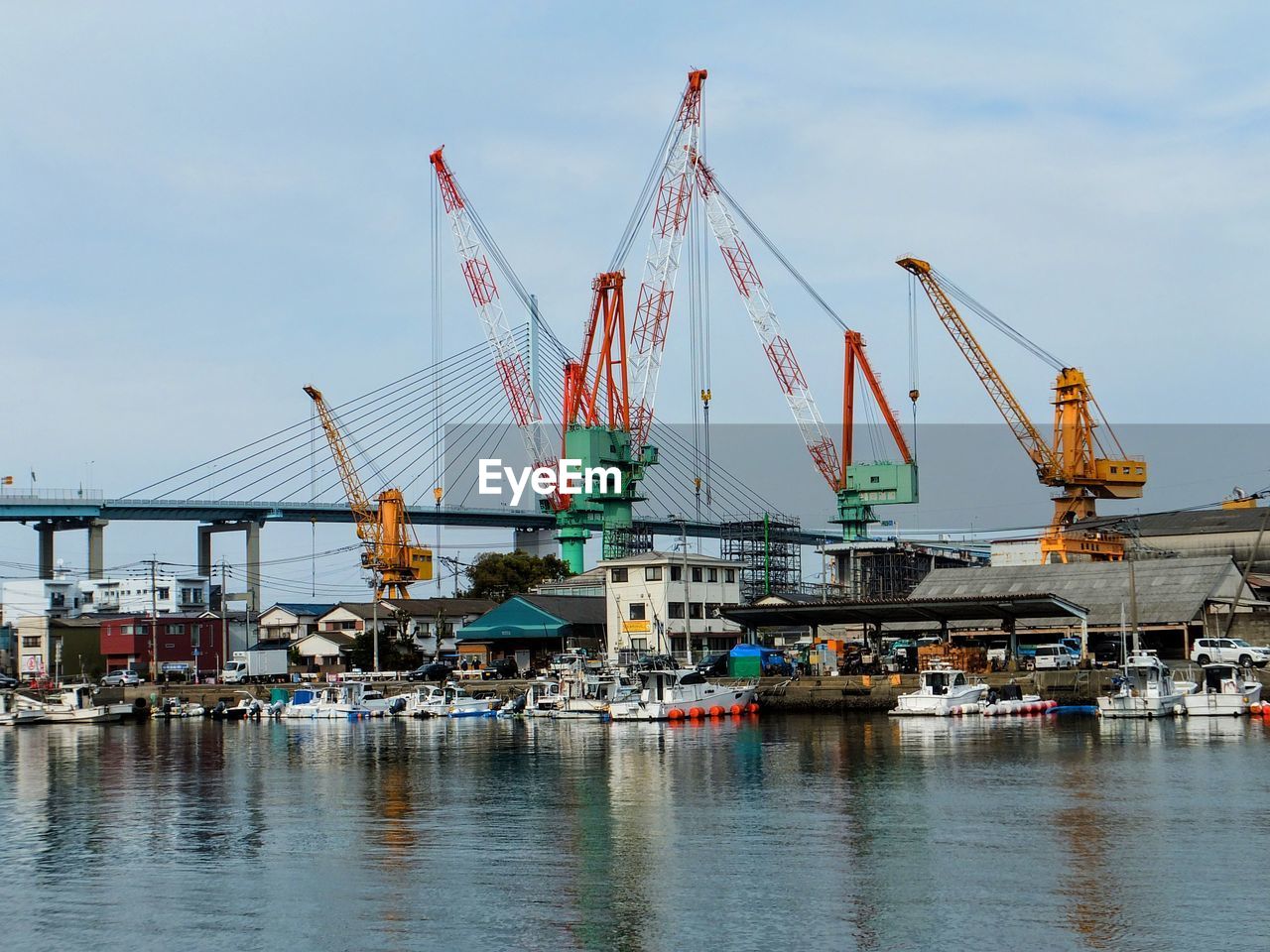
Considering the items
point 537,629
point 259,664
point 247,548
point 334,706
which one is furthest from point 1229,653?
point 247,548

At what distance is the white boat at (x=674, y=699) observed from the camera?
60312 mm

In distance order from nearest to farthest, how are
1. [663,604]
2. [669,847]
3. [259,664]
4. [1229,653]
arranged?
[669,847], [1229,653], [663,604], [259,664]

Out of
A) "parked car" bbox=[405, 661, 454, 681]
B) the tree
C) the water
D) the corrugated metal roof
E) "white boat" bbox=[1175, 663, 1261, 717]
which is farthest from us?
the tree

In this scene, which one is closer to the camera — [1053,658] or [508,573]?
[1053,658]

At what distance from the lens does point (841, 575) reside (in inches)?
4850

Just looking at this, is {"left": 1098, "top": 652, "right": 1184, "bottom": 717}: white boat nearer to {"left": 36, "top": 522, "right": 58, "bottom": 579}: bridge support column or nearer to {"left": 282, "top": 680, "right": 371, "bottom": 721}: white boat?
{"left": 282, "top": 680, "right": 371, "bottom": 721}: white boat

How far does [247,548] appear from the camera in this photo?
151m

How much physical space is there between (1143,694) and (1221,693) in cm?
334

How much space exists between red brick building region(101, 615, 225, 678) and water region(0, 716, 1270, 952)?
184ft

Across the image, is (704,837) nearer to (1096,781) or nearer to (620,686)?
(1096,781)

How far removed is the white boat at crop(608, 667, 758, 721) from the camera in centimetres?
6031

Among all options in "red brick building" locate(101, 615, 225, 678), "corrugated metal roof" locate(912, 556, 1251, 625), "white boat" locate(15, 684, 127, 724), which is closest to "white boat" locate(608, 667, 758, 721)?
"corrugated metal roof" locate(912, 556, 1251, 625)

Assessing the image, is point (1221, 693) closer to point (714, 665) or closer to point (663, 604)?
point (714, 665)

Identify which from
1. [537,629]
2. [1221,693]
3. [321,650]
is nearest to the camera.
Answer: [1221,693]
